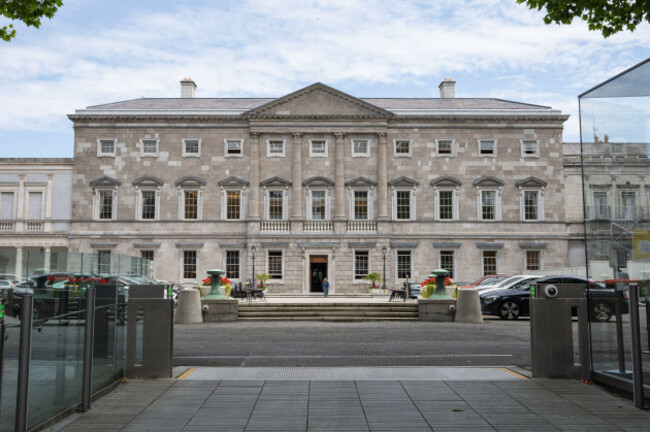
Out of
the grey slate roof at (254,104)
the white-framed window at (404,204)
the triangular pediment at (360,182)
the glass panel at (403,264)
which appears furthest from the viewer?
the grey slate roof at (254,104)

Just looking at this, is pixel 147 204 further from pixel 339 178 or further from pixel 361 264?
pixel 361 264

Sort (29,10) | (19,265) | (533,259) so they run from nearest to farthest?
(19,265) < (29,10) < (533,259)

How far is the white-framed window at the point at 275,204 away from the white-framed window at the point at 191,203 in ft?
16.4

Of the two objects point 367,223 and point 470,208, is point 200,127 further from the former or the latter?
point 470,208

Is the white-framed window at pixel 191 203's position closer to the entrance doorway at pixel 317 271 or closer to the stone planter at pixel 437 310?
the entrance doorway at pixel 317 271

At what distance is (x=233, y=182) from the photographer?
44.4m

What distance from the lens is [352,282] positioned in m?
43.8

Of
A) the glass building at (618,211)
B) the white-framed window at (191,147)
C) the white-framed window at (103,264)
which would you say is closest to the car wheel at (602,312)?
the glass building at (618,211)

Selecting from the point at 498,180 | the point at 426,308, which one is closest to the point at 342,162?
the point at 498,180

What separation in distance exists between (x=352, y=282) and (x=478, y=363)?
31547 mm

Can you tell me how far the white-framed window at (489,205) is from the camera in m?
44.8

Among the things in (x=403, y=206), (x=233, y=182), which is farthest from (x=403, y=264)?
(x=233, y=182)

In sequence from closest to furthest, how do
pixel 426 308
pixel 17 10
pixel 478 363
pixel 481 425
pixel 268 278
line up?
pixel 481 425 < pixel 478 363 < pixel 17 10 < pixel 426 308 < pixel 268 278

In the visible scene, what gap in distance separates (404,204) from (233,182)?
41.3 ft
